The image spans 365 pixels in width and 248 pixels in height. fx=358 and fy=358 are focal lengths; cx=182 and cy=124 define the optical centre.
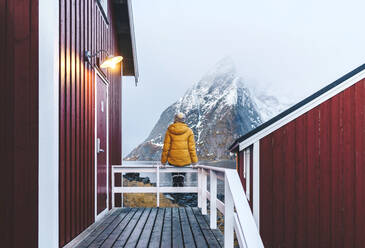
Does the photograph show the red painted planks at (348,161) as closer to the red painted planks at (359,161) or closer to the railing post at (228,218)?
the red painted planks at (359,161)

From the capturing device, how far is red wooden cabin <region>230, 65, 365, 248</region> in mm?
6023

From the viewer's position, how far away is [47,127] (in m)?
2.86

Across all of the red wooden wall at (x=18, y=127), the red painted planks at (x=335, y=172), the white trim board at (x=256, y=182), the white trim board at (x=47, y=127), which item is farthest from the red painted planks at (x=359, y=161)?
the red wooden wall at (x=18, y=127)

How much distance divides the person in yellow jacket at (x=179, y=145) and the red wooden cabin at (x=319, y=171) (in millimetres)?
1279

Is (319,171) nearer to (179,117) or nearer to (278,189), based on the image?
(278,189)

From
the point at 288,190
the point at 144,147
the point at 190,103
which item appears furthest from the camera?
the point at 190,103

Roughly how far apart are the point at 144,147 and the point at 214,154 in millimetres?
31090

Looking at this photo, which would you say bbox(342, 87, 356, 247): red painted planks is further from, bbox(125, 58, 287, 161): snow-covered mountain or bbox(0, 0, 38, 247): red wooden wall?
bbox(125, 58, 287, 161): snow-covered mountain

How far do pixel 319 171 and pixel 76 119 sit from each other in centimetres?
422

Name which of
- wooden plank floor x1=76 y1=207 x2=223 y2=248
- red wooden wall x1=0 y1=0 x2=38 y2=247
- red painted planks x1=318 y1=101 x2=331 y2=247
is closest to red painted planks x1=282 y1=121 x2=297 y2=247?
red painted planks x1=318 y1=101 x2=331 y2=247

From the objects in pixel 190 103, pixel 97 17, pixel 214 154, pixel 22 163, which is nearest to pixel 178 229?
pixel 22 163

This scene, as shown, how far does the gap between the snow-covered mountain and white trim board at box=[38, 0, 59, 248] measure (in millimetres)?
124017

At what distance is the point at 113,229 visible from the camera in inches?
177

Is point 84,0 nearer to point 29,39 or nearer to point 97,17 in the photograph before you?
point 97,17
